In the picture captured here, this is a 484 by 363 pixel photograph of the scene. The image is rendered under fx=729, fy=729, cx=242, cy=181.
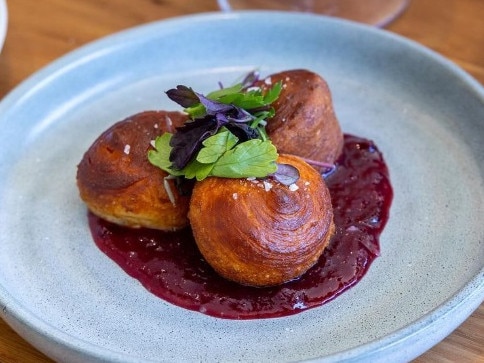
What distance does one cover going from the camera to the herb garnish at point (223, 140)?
4.51ft

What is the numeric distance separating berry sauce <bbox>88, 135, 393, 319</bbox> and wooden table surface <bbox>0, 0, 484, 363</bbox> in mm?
656

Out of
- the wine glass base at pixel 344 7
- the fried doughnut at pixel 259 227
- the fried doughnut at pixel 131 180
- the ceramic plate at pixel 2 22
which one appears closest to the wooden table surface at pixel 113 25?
the wine glass base at pixel 344 7

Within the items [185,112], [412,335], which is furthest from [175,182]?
[412,335]

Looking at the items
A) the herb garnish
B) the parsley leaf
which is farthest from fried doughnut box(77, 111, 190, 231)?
the parsley leaf

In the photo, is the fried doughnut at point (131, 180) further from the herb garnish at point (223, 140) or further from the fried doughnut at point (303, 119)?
the fried doughnut at point (303, 119)

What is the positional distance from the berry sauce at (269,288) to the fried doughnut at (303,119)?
0.10 meters

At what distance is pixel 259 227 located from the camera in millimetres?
1335

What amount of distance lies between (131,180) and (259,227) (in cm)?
32

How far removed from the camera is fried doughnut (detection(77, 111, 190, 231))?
1493mm

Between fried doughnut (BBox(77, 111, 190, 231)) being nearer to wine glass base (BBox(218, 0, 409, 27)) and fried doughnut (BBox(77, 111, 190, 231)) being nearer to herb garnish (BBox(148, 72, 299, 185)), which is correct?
herb garnish (BBox(148, 72, 299, 185))

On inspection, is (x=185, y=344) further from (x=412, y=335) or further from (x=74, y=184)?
(x=74, y=184)

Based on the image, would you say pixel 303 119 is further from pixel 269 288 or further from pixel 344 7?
pixel 344 7

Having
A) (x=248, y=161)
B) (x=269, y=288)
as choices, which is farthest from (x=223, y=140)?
(x=269, y=288)

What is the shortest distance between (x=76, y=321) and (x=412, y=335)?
603 mm
